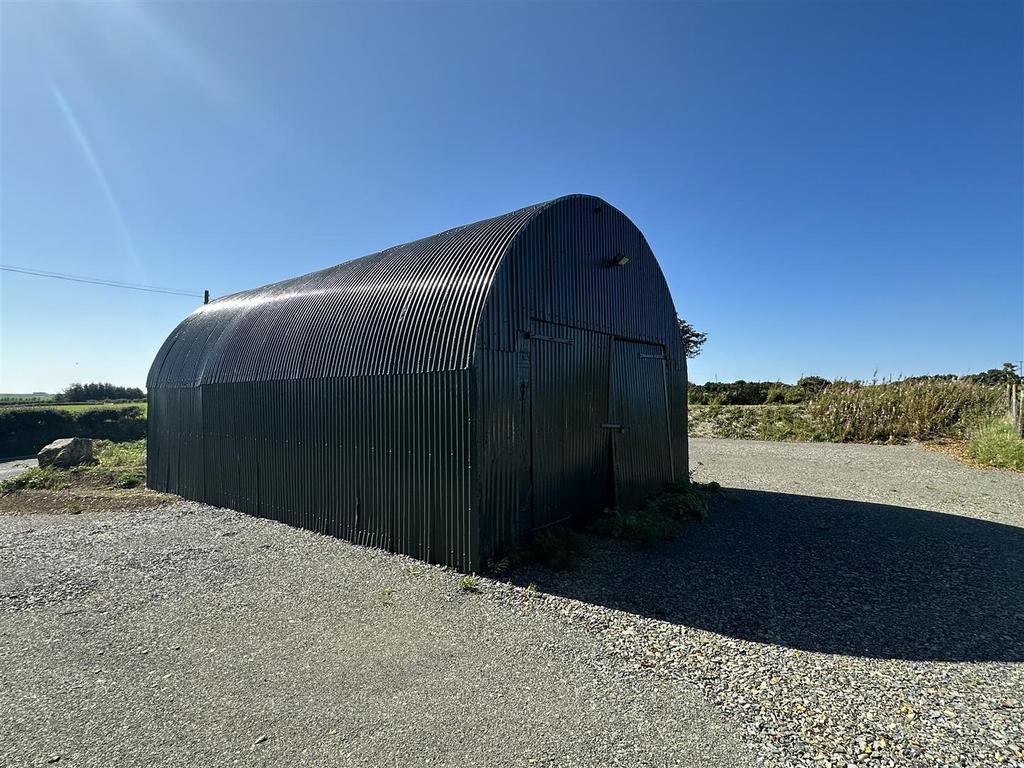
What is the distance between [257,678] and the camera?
425 cm

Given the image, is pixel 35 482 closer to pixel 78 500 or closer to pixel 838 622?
pixel 78 500

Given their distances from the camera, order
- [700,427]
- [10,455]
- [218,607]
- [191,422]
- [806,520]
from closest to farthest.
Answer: [218,607] < [806,520] < [191,422] < [10,455] < [700,427]

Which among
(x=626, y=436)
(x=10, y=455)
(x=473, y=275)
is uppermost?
(x=473, y=275)

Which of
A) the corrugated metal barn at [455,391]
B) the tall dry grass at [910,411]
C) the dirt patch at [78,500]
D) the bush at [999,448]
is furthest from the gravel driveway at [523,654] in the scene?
the tall dry grass at [910,411]

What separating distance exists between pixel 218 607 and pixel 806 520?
9604mm

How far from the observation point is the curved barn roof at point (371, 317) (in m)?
7.39

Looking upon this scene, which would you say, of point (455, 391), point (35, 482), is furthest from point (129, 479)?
point (455, 391)

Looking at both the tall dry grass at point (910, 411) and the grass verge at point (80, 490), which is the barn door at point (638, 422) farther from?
the tall dry grass at point (910, 411)

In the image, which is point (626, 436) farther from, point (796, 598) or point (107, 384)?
point (107, 384)

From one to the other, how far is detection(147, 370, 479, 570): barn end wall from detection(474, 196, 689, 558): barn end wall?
550 millimetres

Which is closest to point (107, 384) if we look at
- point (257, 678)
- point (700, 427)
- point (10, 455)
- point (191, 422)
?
point (10, 455)

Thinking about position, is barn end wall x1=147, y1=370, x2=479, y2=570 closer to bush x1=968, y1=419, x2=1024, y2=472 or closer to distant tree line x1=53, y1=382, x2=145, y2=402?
bush x1=968, y1=419, x2=1024, y2=472

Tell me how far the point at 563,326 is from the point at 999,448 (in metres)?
15.8

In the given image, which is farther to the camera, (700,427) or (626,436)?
(700,427)
